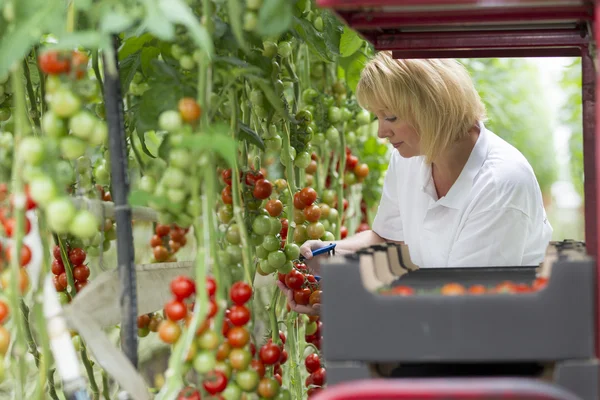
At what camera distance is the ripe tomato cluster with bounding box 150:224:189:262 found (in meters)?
2.20

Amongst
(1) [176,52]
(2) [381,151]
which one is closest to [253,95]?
(1) [176,52]

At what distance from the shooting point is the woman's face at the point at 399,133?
6.62 ft

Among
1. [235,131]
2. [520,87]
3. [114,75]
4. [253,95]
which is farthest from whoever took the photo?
[520,87]

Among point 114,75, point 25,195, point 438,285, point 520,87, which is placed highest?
point 520,87

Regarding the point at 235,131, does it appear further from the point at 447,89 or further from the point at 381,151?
the point at 381,151

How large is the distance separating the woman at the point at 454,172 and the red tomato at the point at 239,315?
697 mm

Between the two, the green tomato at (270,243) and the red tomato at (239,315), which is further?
the green tomato at (270,243)

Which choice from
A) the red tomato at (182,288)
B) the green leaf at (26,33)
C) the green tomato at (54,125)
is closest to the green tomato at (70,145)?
the green tomato at (54,125)

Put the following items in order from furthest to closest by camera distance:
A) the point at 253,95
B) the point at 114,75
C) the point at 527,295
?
the point at 253,95, the point at 114,75, the point at 527,295

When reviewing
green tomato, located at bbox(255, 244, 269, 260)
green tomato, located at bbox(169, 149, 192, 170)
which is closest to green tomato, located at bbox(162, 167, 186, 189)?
green tomato, located at bbox(169, 149, 192, 170)

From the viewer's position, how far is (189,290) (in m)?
1.12

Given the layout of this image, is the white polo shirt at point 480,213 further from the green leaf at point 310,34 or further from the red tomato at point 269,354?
the red tomato at point 269,354

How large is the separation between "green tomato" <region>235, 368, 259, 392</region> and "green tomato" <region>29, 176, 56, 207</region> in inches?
15.6

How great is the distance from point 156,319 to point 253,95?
2.21 feet
